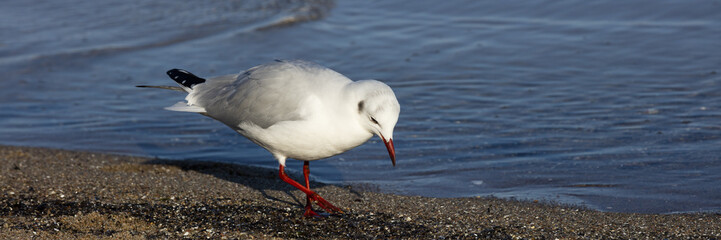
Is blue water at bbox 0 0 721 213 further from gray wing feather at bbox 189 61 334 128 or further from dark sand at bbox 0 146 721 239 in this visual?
gray wing feather at bbox 189 61 334 128

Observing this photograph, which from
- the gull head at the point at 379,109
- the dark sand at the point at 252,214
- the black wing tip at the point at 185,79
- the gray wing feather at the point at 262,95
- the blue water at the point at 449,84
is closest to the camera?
the gull head at the point at 379,109

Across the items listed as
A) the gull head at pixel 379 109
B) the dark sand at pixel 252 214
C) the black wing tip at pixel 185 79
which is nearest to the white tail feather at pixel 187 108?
the black wing tip at pixel 185 79

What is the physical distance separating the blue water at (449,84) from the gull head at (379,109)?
5.27 ft

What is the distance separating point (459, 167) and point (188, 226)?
2825mm

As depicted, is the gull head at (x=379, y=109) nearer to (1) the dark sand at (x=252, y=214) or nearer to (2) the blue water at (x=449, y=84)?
(1) the dark sand at (x=252, y=214)

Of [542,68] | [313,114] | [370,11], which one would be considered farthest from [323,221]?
[370,11]

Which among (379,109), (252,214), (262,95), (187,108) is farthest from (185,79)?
(379,109)

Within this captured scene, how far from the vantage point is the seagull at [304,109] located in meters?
5.28

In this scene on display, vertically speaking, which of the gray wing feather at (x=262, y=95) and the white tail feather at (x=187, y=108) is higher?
the gray wing feather at (x=262, y=95)

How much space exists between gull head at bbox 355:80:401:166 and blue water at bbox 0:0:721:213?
1.61m

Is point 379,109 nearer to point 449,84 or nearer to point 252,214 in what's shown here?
point 252,214

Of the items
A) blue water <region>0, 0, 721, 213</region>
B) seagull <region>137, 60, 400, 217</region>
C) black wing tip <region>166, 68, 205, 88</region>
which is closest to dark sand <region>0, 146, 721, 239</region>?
seagull <region>137, 60, 400, 217</region>

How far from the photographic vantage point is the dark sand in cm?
527

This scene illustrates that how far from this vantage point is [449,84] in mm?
10078
